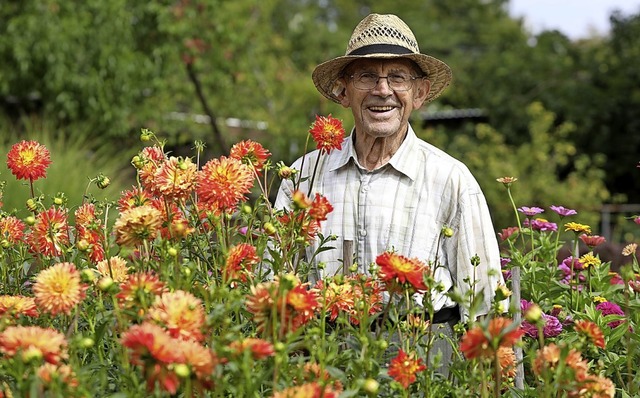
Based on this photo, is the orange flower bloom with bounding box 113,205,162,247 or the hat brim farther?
the hat brim

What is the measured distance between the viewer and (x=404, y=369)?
4.64 ft

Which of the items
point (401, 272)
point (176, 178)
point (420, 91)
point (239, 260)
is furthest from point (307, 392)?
point (420, 91)

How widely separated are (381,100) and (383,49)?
0.13 m

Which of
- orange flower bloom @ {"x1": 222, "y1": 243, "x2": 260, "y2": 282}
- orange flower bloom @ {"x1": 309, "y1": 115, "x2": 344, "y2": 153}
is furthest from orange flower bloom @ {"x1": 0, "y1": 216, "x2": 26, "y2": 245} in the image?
orange flower bloom @ {"x1": 309, "y1": 115, "x2": 344, "y2": 153}

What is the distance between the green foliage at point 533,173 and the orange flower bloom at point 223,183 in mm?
8297

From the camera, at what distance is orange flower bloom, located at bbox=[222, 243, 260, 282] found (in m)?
1.54

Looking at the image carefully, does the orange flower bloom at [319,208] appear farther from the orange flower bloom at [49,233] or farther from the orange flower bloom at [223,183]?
the orange flower bloom at [49,233]

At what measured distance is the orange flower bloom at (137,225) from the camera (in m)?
1.47

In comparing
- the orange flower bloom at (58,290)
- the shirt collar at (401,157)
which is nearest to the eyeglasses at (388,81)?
the shirt collar at (401,157)

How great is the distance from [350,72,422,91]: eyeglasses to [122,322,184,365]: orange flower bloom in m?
1.34

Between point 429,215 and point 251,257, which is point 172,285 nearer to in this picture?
point 251,257

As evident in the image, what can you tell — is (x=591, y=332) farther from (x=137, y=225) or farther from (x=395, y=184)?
(x=395, y=184)

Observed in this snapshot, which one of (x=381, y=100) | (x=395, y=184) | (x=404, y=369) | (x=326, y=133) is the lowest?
(x=404, y=369)

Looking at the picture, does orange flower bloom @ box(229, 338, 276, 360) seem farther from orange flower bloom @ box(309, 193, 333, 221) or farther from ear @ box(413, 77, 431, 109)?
ear @ box(413, 77, 431, 109)
